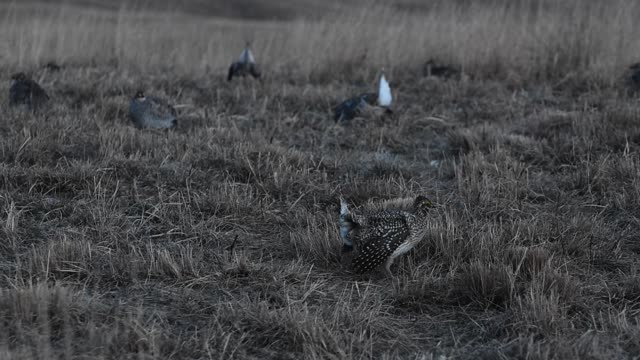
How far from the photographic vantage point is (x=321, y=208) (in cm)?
514

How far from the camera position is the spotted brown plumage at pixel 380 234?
406 centimetres

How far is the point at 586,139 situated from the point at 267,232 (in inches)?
128

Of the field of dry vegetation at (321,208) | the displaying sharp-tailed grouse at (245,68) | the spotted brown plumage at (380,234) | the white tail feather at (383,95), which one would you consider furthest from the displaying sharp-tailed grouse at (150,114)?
the spotted brown plumage at (380,234)

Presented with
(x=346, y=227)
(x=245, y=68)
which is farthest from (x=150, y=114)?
(x=346, y=227)

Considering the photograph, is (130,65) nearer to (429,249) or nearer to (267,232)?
(267,232)

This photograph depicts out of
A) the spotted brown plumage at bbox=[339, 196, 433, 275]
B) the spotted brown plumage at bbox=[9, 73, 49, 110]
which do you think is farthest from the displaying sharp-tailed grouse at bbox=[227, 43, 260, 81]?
the spotted brown plumage at bbox=[339, 196, 433, 275]

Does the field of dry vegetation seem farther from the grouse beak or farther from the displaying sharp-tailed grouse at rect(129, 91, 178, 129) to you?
the displaying sharp-tailed grouse at rect(129, 91, 178, 129)

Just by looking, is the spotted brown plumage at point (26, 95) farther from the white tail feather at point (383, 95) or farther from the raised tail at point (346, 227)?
the raised tail at point (346, 227)

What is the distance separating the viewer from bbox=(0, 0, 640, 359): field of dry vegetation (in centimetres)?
339

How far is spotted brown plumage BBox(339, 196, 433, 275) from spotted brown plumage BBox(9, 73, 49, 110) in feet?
13.5

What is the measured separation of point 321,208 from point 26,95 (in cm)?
364

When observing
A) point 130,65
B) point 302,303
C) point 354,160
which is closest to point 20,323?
point 302,303

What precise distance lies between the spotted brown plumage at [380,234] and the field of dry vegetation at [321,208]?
13 centimetres

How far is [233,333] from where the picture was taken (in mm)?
3381
